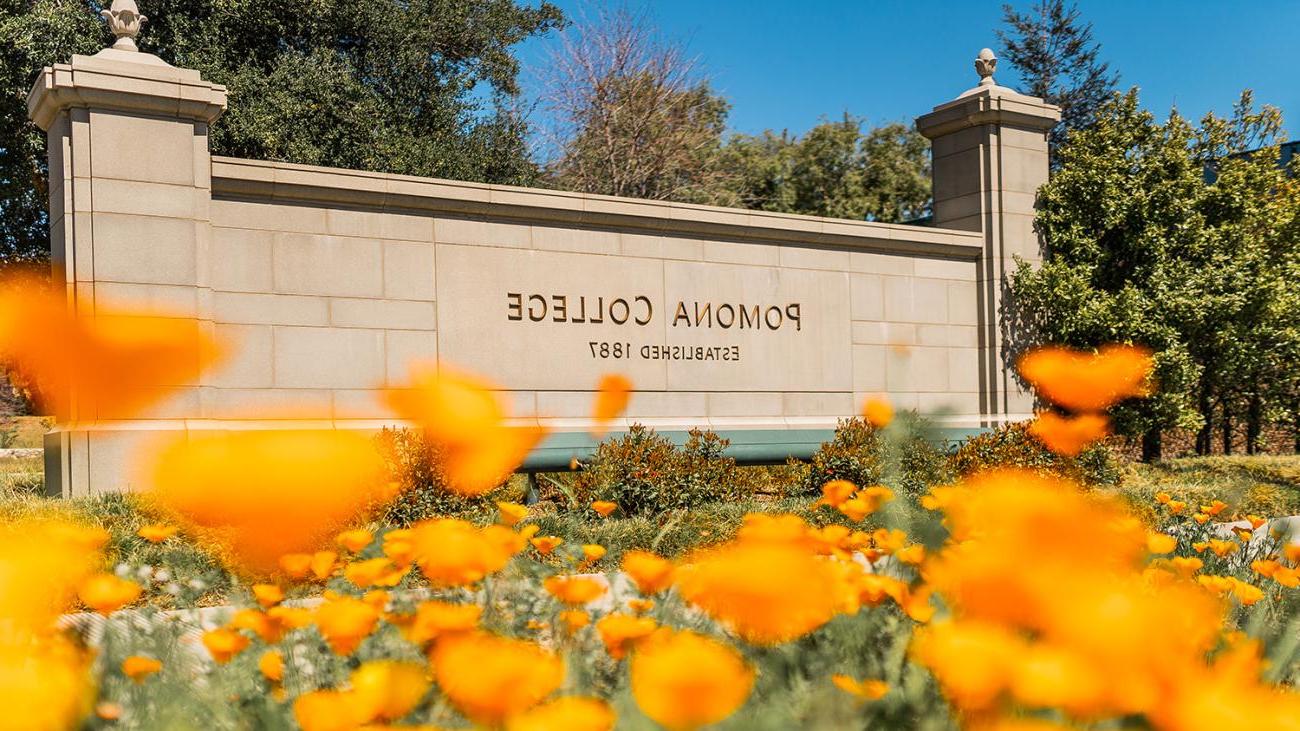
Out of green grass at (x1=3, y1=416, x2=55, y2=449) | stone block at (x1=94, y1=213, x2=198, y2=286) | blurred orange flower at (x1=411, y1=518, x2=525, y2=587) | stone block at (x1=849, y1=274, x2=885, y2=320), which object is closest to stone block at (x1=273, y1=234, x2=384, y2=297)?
stone block at (x1=94, y1=213, x2=198, y2=286)

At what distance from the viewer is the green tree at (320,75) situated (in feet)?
61.8

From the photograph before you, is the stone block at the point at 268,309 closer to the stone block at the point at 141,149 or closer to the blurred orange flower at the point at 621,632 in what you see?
the stone block at the point at 141,149

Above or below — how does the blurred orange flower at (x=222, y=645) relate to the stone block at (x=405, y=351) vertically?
below

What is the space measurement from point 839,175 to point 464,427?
2660 centimetres

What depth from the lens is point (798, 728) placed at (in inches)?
72.4

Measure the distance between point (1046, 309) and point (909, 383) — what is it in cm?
238

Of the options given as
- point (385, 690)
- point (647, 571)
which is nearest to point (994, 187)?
point (647, 571)

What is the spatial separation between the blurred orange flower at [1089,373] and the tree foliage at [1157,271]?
0.58ft

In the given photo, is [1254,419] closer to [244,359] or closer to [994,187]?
[994,187]

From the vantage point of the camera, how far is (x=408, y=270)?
10055mm

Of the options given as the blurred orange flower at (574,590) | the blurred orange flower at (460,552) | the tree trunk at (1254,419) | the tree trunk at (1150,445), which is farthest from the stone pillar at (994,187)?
the blurred orange flower at (460,552)

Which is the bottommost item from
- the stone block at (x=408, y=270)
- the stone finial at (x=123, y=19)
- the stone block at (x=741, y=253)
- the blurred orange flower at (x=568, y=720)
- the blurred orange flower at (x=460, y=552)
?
the blurred orange flower at (x=568, y=720)

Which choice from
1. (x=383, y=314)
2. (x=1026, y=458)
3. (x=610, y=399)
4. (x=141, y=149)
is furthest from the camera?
(x=610, y=399)

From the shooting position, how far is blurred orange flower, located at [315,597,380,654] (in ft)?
6.27
